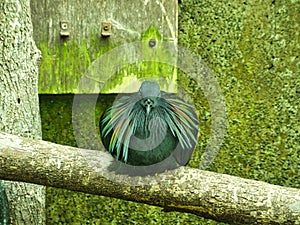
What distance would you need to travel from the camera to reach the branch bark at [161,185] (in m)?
1.57

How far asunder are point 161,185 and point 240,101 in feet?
2.42

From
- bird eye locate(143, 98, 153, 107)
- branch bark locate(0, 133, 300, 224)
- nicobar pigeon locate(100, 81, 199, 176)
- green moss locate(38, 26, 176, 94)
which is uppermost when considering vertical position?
green moss locate(38, 26, 176, 94)

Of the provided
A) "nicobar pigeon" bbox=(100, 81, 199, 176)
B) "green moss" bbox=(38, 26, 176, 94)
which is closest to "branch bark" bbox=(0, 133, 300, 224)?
"nicobar pigeon" bbox=(100, 81, 199, 176)

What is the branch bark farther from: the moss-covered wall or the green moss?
the moss-covered wall

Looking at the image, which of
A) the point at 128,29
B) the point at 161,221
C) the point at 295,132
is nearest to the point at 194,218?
the point at 161,221

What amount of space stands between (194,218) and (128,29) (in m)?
0.70

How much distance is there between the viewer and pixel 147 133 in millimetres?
1615

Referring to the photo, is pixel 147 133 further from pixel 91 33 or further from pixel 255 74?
pixel 255 74

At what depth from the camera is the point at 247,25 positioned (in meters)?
2.27

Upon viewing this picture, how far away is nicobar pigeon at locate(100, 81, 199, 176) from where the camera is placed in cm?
161

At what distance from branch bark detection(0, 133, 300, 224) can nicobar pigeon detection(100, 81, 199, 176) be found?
37 millimetres

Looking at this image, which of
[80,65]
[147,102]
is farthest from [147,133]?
[80,65]

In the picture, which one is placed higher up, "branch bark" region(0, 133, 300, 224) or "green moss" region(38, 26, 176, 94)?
"green moss" region(38, 26, 176, 94)

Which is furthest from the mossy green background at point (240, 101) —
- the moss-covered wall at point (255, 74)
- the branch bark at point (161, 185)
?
the branch bark at point (161, 185)
